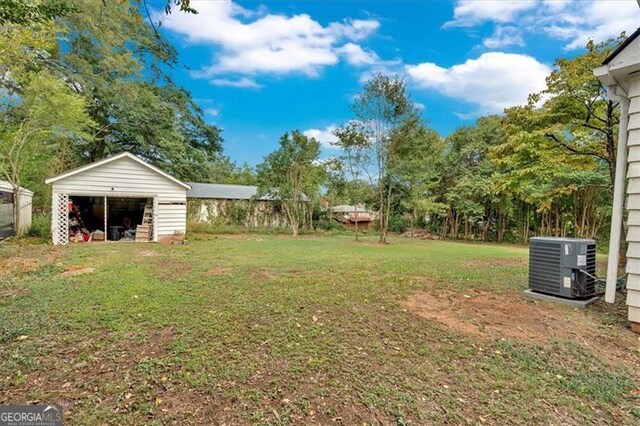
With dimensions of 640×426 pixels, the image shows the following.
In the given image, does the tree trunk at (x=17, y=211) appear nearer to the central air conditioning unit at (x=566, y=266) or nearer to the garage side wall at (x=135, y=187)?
the garage side wall at (x=135, y=187)

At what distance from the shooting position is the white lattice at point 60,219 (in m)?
10.3

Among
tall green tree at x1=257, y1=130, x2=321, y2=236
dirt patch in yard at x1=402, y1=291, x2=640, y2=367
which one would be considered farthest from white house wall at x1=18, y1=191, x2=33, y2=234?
dirt patch in yard at x1=402, y1=291, x2=640, y2=367

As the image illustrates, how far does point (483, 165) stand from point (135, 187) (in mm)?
16286

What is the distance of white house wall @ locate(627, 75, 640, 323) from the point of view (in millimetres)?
3160

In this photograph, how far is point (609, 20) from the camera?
219 inches

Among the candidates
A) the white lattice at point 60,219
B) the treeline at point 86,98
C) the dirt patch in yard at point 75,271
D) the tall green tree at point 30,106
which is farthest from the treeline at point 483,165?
the dirt patch in yard at point 75,271

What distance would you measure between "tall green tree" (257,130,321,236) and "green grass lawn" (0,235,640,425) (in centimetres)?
1201

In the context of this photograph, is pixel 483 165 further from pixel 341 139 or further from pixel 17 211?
pixel 17 211

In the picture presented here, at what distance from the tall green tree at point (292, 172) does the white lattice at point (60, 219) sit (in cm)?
898

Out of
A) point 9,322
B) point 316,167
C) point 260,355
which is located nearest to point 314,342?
point 260,355

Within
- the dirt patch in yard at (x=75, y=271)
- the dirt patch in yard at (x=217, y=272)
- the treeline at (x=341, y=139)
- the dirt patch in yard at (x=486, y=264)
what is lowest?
the dirt patch in yard at (x=75, y=271)

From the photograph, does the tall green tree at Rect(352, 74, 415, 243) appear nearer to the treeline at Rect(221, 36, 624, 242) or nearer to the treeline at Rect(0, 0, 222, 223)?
the treeline at Rect(221, 36, 624, 242)

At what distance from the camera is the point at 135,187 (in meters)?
11.7

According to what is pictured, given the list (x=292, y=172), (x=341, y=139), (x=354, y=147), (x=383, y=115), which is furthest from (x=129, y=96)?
(x=383, y=115)
